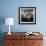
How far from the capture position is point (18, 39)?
158 inches

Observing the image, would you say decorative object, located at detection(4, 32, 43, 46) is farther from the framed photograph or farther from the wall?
the framed photograph

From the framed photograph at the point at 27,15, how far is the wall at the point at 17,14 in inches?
4.1

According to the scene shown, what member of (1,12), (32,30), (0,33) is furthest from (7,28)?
(32,30)

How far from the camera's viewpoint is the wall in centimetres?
454

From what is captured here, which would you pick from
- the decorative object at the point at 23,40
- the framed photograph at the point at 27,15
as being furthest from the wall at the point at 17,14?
the decorative object at the point at 23,40

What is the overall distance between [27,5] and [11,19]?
0.80 meters

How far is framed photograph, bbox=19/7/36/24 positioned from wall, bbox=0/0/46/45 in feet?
0.34

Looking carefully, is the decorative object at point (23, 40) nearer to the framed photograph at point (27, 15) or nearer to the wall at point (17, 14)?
the wall at point (17, 14)

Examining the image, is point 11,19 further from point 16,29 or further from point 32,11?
point 32,11

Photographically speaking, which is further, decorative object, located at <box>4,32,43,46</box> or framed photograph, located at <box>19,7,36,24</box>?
framed photograph, located at <box>19,7,36,24</box>

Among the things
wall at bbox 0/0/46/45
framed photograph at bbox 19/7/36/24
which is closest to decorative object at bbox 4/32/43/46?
wall at bbox 0/0/46/45

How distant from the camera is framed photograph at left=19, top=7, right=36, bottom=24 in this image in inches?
179

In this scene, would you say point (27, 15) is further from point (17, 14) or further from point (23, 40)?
point (23, 40)

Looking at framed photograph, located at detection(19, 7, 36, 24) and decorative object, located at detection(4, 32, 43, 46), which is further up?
framed photograph, located at detection(19, 7, 36, 24)
